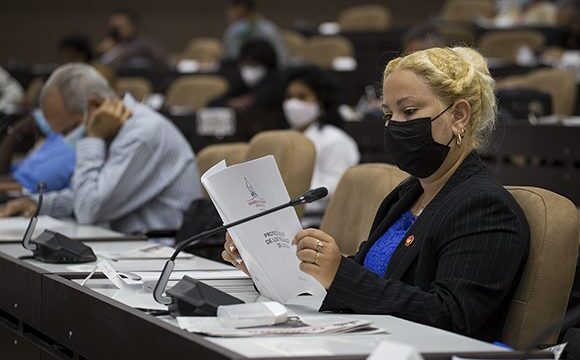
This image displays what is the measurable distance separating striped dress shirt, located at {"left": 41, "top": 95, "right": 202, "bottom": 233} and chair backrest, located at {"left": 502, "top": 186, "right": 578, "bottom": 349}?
2.37m

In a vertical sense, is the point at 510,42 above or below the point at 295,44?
above

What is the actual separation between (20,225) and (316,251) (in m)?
2.29

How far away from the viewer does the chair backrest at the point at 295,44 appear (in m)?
12.3

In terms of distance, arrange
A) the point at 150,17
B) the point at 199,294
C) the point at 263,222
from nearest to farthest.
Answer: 1. the point at 199,294
2. the point at 263,222
3. the point at 150,17

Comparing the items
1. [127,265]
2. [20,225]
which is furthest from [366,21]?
[127,265]

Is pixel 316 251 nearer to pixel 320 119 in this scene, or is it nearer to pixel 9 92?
pixel 320 119

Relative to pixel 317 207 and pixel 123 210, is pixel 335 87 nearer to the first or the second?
pixel 317 207

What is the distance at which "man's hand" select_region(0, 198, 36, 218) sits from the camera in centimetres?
495

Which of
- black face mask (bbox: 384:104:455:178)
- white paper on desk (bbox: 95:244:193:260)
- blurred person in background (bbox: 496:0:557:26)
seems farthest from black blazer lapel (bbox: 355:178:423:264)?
blurred person in background (bbox: 496:0:557:26)

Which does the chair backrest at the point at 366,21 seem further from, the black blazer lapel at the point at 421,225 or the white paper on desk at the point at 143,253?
the black blazer lapel at the point at 421,225

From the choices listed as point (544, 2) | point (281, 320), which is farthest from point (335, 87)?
point (544, 2)

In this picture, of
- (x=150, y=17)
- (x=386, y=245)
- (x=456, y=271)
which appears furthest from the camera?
(x=150, y=17)

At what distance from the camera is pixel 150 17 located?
1698cm

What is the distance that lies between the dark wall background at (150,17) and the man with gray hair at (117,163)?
1115 cm
